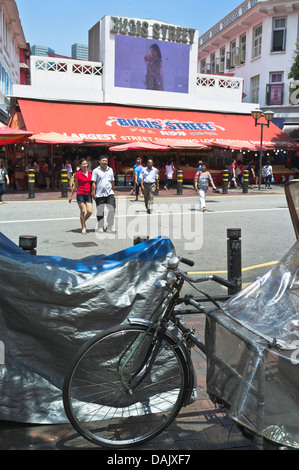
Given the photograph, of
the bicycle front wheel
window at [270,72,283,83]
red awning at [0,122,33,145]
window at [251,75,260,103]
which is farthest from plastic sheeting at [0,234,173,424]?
window at [251,75,260,103]

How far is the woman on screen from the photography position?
28.3 metres

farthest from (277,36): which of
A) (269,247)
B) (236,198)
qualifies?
(269,247)

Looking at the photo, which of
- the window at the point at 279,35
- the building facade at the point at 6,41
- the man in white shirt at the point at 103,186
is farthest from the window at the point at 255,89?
the man in white shirt at the point at 103,186

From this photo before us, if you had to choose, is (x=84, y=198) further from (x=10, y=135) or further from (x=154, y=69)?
(x=154, y=69)

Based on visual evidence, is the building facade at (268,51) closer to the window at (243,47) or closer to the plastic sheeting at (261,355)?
the window at (243,47)

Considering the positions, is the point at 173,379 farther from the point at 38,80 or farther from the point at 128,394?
the point at 38,80

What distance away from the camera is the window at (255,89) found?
36.8 meters

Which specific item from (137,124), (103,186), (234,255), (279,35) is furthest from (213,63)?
(234,255)

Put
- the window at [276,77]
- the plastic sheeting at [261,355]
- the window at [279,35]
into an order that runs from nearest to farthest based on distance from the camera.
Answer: the plastic sheeting at [261,355] < the window at [279,35] < the window at [276,77]

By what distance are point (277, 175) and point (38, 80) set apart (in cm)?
1571

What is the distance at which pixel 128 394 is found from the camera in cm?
301

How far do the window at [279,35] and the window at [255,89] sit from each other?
8.62ft

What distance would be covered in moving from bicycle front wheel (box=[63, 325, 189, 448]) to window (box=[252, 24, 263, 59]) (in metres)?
37.5

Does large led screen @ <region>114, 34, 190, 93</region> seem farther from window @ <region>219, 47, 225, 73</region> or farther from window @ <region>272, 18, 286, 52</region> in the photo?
window @ <region>219, 47, 225, 73</region>
